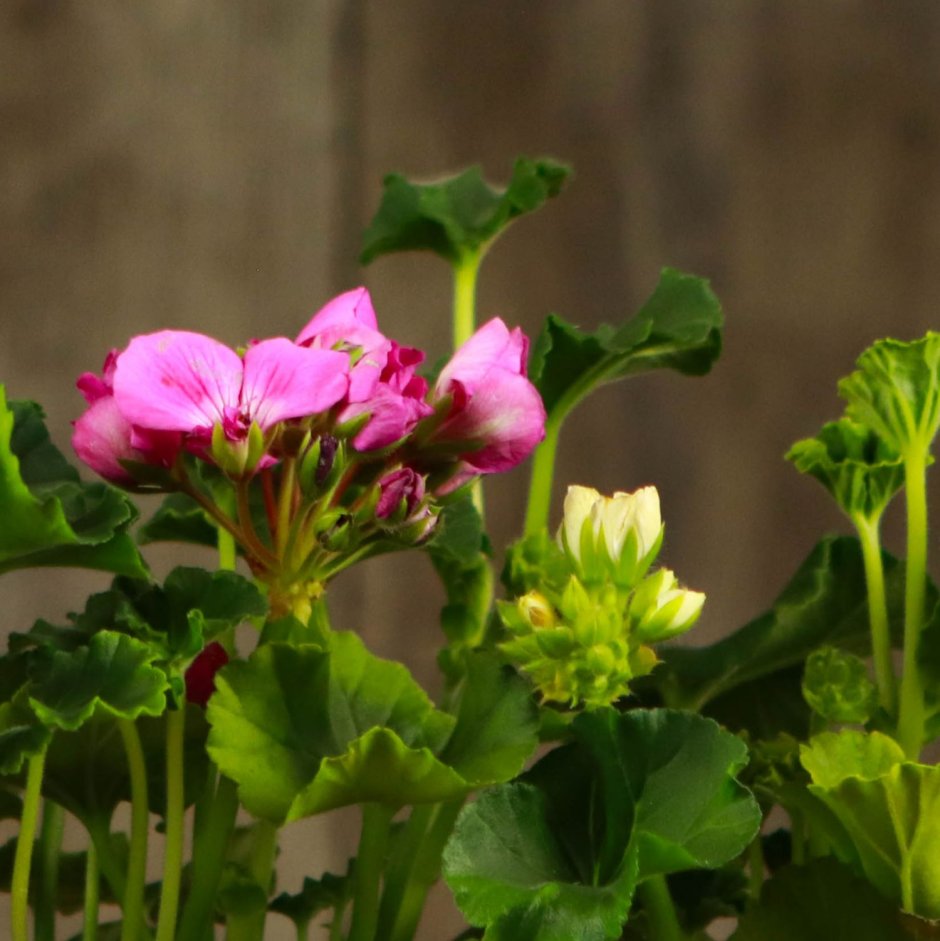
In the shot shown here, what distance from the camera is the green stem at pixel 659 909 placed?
0.46m

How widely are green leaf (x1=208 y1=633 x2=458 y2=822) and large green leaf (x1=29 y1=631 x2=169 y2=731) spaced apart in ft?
0.08

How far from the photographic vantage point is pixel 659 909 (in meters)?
0.46

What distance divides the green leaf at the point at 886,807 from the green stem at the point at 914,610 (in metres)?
0.04

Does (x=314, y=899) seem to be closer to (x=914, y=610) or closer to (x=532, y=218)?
(x=914, y=610)

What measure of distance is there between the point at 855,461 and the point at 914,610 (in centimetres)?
6

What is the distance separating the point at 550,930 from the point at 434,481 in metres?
0.15

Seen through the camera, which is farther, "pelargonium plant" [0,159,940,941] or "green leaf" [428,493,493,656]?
"green leaf" [428,493,493,656]

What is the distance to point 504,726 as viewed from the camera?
0.42 meters

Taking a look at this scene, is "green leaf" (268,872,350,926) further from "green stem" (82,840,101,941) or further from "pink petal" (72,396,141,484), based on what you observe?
"pink petal" (72,396,141,484)

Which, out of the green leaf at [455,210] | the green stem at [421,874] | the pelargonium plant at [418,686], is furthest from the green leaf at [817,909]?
the green leaf at [455,210]

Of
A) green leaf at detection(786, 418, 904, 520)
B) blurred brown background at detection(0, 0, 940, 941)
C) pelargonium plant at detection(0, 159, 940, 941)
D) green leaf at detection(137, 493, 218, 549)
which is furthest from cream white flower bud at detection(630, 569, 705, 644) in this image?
blurred brown background at detection(0, 0, 940, 941)

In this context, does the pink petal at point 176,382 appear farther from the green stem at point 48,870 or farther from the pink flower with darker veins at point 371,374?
the green stem at point 48,870

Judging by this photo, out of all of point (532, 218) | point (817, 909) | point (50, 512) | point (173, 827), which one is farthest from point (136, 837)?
point (532, 218)

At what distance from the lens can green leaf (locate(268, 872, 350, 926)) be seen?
0.60 meters
